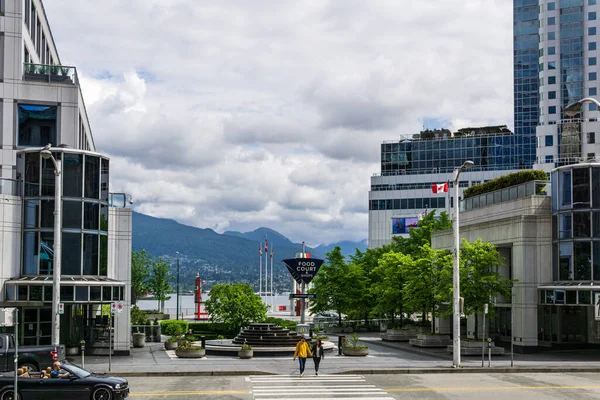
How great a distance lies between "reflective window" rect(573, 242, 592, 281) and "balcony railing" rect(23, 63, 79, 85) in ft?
111

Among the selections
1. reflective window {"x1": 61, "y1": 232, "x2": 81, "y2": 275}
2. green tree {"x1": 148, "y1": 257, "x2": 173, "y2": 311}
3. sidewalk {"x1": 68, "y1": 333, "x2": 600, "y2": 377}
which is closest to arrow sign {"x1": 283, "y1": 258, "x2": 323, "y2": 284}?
sidewalk {"x1": 68, "y1": 333, "x2": 600, "y2": 377}

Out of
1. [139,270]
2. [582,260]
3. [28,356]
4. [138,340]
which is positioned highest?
[582,260]

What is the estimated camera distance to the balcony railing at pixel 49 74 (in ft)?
177

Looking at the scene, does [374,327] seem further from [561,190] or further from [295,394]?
[295,394]

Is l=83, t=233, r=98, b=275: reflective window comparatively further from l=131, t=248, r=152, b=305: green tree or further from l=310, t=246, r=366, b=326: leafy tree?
l=131, t=248, r=152, b=305: green tree

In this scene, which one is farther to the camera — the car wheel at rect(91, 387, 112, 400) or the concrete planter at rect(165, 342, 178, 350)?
the concrete planter at rect(165, 342, 178, 350)

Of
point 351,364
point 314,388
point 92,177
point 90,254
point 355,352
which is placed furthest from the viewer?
point 355,352

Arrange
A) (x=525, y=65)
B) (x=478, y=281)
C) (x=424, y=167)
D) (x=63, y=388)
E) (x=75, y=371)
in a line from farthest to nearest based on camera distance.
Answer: (x=525, y=65) → (x=424, y=167) → (x=478, y=281) → (x=75, y=371) → (x=63, y=388)

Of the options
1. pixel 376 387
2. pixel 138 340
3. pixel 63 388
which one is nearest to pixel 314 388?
pixel 376 387

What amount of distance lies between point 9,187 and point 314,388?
68.3 feet

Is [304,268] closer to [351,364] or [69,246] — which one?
[351,364]

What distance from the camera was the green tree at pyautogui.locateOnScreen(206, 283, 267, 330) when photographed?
66.1 m

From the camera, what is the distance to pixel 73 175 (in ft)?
143

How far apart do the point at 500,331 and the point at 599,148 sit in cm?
8284
